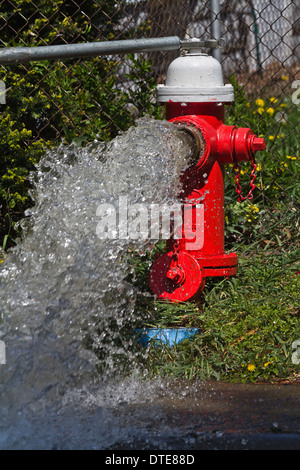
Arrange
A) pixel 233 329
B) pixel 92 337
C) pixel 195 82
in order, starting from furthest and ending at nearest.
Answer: pixel 195 82 → pixel 233 329 → pixel 92 337

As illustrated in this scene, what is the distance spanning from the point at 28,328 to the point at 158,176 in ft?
2.65

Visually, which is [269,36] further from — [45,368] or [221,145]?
[45,368]

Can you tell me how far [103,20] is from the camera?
3.83 meters

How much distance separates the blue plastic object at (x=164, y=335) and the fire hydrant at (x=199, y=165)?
17 centimetres

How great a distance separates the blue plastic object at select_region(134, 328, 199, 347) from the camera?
8.48ft

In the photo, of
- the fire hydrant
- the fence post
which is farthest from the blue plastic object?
the fence post

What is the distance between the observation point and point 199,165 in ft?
8.95

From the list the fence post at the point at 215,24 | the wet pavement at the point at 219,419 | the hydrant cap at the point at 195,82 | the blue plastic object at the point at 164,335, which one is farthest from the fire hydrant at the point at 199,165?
the fence post at the point at 215,24

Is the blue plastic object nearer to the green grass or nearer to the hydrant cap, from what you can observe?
the green grass

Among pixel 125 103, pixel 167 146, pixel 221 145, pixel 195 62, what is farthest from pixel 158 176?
pixel 125 103

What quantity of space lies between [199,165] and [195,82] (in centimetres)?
33

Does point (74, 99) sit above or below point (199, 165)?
above

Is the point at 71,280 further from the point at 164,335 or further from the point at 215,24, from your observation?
the point at 215,24

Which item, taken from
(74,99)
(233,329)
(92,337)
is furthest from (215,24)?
(92,337)
